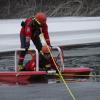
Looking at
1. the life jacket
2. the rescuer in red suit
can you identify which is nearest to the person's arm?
the rescuer in red suit

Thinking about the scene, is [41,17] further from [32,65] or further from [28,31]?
[32,65]

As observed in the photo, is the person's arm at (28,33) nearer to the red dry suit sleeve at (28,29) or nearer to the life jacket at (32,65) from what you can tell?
the red dry suit sleeve at (28,29)

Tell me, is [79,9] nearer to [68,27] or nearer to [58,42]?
[68,27]

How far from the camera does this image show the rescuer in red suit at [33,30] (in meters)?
14.6

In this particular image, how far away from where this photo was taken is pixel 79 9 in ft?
95.8

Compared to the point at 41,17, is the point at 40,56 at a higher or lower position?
lower

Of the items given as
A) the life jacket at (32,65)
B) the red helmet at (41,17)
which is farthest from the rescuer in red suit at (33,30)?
the life jacket at (32,65)

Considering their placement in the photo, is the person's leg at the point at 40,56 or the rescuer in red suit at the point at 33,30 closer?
the person's leg at the point at 40,56

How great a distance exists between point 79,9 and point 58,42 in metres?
9.07

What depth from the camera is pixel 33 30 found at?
48.5 feet

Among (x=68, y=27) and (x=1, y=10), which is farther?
(x=1, y=10)

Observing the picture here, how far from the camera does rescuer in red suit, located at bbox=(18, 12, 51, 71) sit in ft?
47.9

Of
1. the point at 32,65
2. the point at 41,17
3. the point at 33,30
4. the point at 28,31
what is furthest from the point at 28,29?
the point at 32,65

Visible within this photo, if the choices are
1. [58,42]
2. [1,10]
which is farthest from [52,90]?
[1,10]
